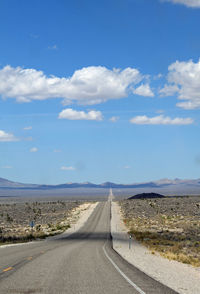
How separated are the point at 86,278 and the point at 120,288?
2213 mm

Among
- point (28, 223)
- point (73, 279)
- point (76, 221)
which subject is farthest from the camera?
point (76, 221)

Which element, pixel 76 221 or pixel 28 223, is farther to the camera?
pixel 76 221

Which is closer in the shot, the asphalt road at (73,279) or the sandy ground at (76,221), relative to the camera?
the asphalt road at (73,279)

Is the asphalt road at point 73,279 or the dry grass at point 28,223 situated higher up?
the asphalt road at point 73,279

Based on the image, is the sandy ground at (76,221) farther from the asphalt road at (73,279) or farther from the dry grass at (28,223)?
the asphalt road at (73,279)

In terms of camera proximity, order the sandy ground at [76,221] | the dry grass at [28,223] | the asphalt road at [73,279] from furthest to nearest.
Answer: the sandy ground at [76,221], the dry grass at [28,223], the asphalt road at [73,279]

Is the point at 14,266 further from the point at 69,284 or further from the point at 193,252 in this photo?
the point at 193,252

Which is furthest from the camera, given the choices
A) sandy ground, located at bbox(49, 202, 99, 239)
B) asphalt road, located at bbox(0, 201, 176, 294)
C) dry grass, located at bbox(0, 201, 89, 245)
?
sandy ground, located at bbox(49, 202, 99, 239)

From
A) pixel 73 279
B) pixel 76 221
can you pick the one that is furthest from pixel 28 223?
pixel 73 279

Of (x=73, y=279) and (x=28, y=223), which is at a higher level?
(x=73, y=279)

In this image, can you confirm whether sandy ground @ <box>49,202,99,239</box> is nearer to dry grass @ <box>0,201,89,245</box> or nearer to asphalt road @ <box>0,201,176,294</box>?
dry grass @ <box>0,201,89,245</box>

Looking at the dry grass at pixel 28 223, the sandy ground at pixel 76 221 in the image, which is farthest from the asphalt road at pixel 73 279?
the sandy ground at pixel 76 221

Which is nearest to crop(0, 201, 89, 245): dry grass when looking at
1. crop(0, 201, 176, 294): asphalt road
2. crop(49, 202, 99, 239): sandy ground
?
crop(49, 202, 99, 239): sandy ground

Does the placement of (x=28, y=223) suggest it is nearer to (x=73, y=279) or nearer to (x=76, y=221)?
(x=76, y=221)
